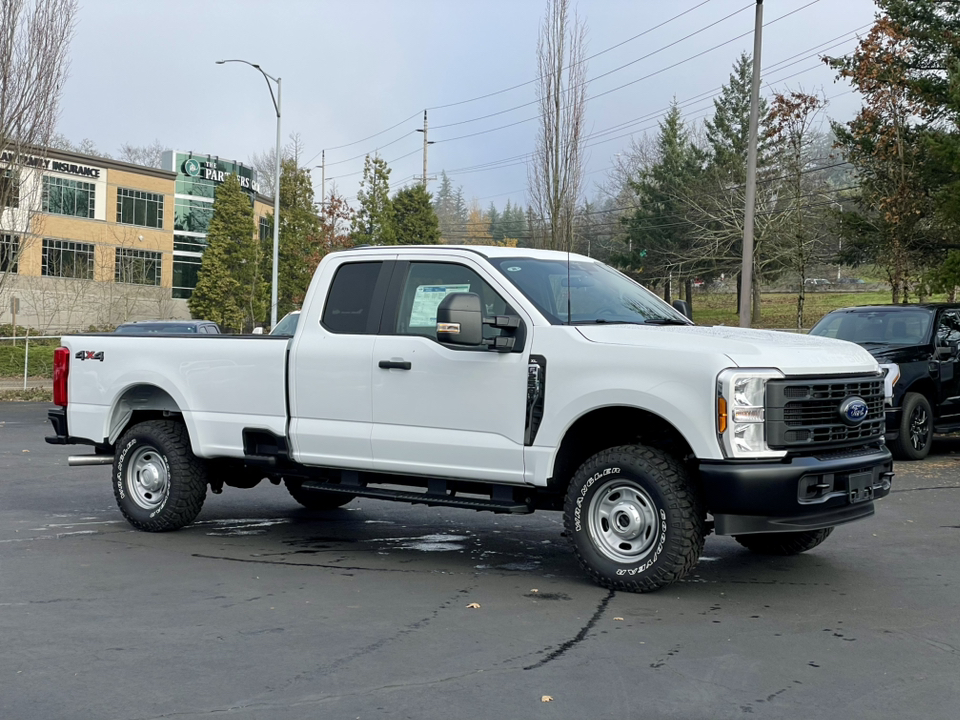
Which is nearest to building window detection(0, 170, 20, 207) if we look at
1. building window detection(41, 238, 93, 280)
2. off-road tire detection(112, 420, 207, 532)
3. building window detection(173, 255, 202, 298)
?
off-road tire detection(112, 420, 207, 532)

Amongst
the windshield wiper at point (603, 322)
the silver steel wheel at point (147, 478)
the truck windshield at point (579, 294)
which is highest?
the truck windshield at point (579, 294)

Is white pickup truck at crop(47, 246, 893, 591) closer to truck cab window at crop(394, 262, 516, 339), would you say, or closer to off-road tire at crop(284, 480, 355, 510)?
truck cab window at crop(394, 262, 516, 339)

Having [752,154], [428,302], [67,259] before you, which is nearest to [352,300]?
[428,302]

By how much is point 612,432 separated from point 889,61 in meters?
19.4

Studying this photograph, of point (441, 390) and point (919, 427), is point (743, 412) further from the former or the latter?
point (919, 427)

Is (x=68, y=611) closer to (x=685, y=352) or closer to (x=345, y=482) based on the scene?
(x=345, y=482)

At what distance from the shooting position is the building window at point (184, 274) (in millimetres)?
67688

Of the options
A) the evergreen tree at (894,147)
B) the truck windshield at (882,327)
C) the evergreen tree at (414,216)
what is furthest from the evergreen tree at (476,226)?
Answer: the truck windshield at (882,327)

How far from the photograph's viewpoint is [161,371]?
29.1 ft

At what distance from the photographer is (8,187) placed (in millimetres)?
29922

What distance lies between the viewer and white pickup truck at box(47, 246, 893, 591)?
639 centimetres

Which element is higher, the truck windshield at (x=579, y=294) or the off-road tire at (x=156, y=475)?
the truck windshield at (x=579, y=294)

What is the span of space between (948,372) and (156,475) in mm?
10021

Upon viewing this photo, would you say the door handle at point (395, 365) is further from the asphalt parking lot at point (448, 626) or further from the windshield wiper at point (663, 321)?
the windshield wiper at point (663, 321)
